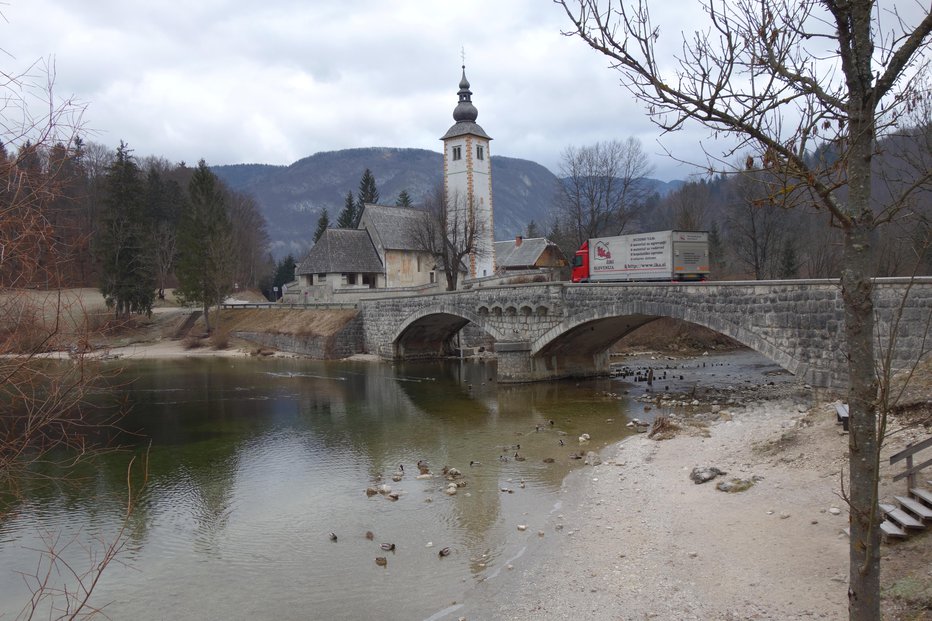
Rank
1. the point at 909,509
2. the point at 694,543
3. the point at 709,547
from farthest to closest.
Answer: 1. the point at 694,543
2. the point at 709,547
3. the point at 909,509

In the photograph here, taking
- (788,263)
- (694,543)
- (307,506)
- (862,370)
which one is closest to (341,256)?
(788,263)

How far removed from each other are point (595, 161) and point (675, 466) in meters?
36.0

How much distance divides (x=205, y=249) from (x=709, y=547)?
5461cm

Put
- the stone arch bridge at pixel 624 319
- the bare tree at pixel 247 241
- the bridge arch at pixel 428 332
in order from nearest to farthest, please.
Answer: the stone arch bridge at pixel 624 319 < the bridge arch at pixel 428 332 < the bare tree at pixel 247 241

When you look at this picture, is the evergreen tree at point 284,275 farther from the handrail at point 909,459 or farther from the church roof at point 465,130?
the handrail at point 909,459

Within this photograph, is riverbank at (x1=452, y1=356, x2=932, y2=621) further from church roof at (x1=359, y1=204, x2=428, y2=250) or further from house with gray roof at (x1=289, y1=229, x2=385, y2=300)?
church roof at (x1=359, y1=204, x2=428, y2=250)

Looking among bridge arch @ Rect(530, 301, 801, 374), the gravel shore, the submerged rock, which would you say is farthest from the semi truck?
the submerged rock

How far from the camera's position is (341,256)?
57.3 metres

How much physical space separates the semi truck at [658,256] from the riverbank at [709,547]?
11882 millimetres

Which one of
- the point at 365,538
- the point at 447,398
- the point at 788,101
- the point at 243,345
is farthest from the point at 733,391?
the point at 243,345

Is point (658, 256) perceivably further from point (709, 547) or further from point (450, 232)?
point (450, 232)

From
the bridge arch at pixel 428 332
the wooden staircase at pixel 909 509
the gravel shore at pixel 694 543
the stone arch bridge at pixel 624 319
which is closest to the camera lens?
the wooden staircase at pixel 909 509

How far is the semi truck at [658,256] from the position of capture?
26.8 meters

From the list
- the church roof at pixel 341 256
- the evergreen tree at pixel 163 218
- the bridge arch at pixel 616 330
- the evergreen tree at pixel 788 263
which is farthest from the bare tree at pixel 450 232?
the evergreen tree at pixel 163 218
